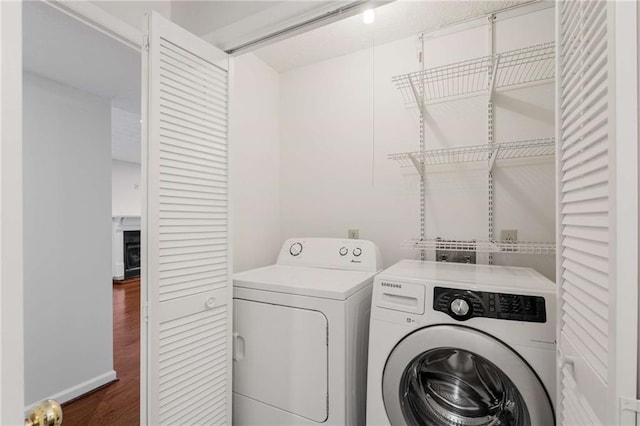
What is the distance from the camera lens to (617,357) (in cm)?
54

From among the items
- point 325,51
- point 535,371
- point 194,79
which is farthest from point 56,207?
point 535,371

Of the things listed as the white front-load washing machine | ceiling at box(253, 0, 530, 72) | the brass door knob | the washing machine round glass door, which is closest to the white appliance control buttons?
the white front-load washing machine

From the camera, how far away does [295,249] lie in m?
2.09

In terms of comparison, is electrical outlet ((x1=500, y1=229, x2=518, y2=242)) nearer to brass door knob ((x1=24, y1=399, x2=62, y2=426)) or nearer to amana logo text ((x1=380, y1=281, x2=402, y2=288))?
amana logo text ((x1=380, y1=281, x2=402, y2=288))

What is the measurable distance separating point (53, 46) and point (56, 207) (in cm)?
112

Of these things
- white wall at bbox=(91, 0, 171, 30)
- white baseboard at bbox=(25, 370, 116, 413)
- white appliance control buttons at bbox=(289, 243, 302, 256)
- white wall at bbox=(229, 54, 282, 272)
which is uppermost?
white wall at bbox=(91, 0, 171, 30)

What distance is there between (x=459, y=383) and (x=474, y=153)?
1.26 m

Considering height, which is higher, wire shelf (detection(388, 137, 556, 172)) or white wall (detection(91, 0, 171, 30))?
white wall (detection(91, 0, 171, 30))

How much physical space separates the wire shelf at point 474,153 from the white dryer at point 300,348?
786 mm

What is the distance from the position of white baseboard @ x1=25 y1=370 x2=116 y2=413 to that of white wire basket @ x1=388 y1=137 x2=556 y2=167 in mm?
2866

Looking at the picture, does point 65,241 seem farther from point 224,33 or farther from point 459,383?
point 459,383

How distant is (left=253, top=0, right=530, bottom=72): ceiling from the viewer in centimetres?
170

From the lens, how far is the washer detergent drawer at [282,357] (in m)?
1.34

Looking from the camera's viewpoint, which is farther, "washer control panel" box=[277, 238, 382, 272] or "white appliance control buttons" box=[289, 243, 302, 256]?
"white appliance control buttons" box=[289, 243, 302, 256]
